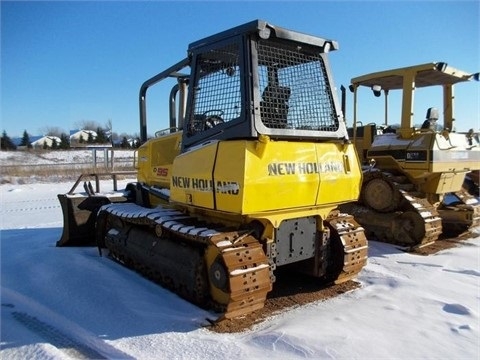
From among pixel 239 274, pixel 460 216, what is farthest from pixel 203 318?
pixel 460 216

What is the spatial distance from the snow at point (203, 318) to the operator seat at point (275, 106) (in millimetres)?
1938

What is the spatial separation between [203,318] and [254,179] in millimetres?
1480

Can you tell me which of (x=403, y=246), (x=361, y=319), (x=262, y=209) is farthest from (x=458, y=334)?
(x=403, y=246)

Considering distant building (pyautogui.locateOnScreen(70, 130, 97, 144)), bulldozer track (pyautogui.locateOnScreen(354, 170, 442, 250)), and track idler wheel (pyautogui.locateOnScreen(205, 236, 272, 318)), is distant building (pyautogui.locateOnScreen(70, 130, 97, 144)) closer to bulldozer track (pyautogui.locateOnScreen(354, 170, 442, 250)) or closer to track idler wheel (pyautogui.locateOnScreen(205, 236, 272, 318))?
bulldozer track (pyautogui.locateOnScreen(354, 170, 442, 250))

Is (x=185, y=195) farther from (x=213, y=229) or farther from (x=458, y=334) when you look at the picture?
(x=458, y=334)

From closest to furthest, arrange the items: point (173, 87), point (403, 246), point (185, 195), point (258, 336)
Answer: point (258, 336), point (185, 195), point (173, 87), point (403, 246)

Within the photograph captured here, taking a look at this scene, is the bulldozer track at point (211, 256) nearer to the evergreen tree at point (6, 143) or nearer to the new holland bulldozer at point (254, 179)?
the new holland bulldozer at point (254, 179)

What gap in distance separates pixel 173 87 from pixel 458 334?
4.62 metres

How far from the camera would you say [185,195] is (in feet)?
14.6

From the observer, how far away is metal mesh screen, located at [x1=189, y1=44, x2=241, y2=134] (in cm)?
413

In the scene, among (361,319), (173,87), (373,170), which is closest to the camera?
(361,319)

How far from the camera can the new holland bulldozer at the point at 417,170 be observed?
745 centimetres

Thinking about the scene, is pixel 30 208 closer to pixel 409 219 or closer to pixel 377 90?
pixel 377 90

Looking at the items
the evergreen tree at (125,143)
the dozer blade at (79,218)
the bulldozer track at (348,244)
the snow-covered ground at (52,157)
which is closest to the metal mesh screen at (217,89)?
the bulldozer track at (348,244)
